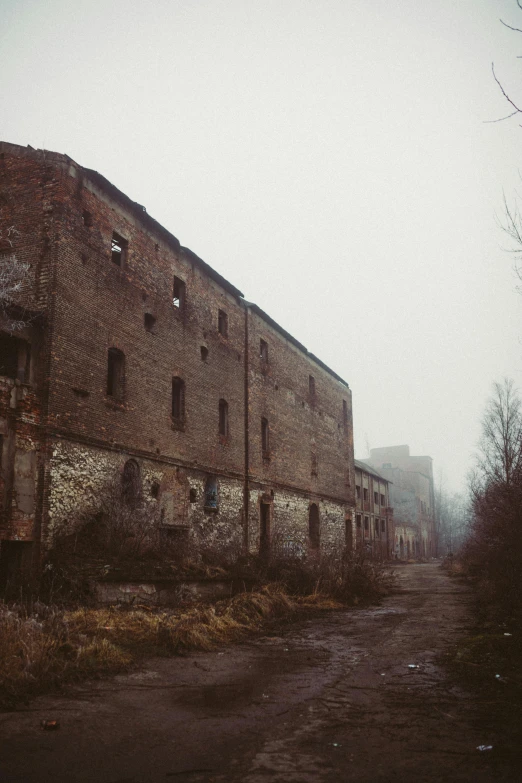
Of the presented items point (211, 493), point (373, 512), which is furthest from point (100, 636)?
point (373, 512)

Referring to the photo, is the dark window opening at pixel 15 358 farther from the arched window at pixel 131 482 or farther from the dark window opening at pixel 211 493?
the dark window opening at pixel 211 493

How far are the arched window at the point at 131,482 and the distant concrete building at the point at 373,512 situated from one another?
25606 mm

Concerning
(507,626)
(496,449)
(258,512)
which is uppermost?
(496,449)

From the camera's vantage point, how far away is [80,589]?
1188 cm

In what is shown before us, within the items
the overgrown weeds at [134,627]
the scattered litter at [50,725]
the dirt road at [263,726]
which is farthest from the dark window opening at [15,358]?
the scattered litter at [50,725]

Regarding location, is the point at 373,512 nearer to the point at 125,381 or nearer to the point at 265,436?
the point at 265,436

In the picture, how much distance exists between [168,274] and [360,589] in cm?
1149

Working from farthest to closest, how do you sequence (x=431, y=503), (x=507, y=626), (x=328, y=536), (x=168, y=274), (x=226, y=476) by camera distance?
(x=431, y=503) < (x=328, y=536) < (x=226, y=476) < (x=168, y=274) < (x=507, y=626)

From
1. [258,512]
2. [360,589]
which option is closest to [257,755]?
[360,589]

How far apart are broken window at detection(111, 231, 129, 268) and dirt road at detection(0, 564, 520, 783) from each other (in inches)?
451

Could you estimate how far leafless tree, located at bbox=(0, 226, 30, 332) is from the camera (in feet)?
42.8

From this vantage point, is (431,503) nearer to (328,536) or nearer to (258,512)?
(328,536)

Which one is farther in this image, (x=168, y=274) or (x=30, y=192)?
(x=168, y=274)

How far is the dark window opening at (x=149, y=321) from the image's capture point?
17966mm
